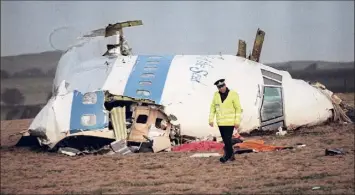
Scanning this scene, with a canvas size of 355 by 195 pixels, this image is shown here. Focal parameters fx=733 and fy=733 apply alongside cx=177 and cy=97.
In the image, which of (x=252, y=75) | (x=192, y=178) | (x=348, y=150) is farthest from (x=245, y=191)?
(x=252, y=75)

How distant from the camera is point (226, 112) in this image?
583 inches

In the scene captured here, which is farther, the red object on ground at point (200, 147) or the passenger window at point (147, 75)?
the passenger window at point (147, 75)

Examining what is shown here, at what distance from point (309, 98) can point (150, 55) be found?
4.64 m

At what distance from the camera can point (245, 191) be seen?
11492 millimetres

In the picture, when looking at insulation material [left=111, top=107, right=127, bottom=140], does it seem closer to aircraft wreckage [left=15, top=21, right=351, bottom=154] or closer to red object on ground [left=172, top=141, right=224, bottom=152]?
aircraft wreckage [left=15, top=21, right=351, bottom=154]

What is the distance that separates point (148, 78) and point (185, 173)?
585 centimetres

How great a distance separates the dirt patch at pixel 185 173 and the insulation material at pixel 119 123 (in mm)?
1209

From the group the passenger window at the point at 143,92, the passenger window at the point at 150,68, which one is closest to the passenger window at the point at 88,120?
the passenger window at the point at 143,92

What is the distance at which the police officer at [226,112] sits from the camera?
14781 mm

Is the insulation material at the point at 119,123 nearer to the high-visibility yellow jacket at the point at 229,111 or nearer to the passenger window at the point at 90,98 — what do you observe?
the passenger window at the point at 90,98

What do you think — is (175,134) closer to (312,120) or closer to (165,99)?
(165,99)

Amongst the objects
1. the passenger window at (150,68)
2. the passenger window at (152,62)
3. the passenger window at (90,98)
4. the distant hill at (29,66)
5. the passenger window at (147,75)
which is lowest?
the distant hill at (29,66)

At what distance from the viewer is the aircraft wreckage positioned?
1827 centimetres

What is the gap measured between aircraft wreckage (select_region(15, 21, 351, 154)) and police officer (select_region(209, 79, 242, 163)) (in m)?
3.24
